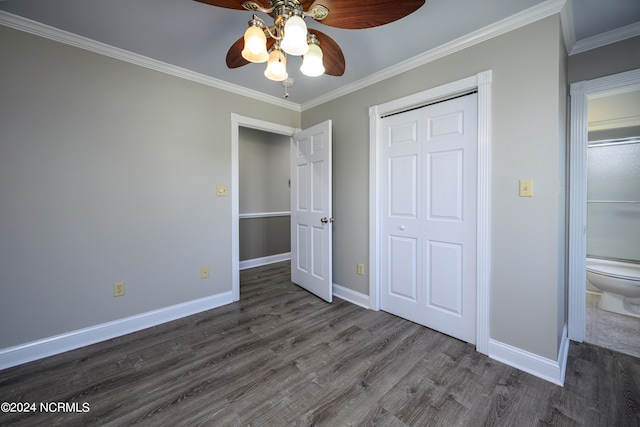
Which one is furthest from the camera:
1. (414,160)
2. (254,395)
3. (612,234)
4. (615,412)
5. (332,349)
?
(612,234)

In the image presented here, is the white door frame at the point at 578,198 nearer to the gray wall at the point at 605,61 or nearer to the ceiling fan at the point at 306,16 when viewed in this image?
the gray wall at the point at 605,61

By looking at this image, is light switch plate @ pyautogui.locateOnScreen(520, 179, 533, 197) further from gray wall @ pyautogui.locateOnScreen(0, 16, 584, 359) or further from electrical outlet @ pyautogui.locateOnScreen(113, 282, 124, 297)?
electrical outlet @ pyautogui.locateOnScreen(113, 282, 124, 297)

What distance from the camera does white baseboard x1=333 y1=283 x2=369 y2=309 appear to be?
9.06 ft

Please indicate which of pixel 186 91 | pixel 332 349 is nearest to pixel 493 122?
pixel 332 349

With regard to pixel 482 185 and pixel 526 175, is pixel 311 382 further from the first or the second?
pixel 526 175

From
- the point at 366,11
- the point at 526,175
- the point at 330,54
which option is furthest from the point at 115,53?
the point at 526,175

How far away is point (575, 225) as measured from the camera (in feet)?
6.73

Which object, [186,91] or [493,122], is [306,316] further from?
[186,91]

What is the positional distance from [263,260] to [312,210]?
1.97 meters

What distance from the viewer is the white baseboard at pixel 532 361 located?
5.35 ft

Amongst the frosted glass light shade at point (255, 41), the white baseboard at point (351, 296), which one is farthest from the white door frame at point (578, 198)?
the frosted glass light shade at point (255, 41)

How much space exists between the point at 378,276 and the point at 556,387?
1435mm

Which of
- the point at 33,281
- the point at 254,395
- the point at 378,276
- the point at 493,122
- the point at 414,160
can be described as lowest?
the point at 254,395

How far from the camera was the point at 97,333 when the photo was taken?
2.12 metres
